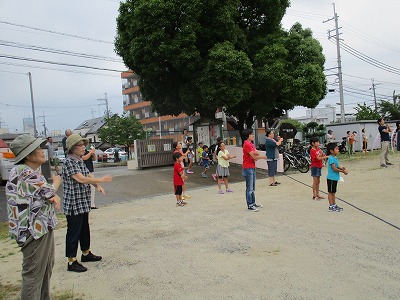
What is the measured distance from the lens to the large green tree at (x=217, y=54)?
590 inches

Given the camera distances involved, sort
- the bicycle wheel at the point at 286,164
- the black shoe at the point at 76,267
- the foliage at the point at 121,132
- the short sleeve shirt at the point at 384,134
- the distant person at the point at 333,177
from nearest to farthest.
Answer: the black shoe at the point at 76,267
the distant person at the point at 333,177
the short sleeve shirt at the point at 384,134
the bicycle wheel at the point at 286,164
the foliage at the point at 121,132

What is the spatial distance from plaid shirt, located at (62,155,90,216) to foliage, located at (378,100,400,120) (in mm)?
47314

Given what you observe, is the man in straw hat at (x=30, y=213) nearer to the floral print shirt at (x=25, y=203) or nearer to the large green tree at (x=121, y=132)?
the floral print shirt at (x=25, y=203)

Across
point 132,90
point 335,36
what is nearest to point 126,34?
point 335,36

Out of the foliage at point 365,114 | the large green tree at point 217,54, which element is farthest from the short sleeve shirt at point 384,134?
the foliage at point 365,114

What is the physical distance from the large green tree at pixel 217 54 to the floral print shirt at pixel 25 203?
12.3 metres

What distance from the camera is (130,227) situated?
6.84 metres

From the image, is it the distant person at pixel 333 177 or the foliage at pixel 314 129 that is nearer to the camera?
the distant person at pixel 333 177

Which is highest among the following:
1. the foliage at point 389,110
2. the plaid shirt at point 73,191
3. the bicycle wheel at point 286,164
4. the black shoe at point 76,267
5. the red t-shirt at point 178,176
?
the foliage at point 389,110

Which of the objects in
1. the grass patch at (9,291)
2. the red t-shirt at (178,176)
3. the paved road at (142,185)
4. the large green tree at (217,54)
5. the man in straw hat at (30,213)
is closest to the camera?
the man in straw hat at (30,213)

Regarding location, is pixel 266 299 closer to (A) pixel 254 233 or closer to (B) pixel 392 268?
(B) pixel 392 268

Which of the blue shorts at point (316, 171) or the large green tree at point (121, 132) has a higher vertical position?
the large green tree at point (121, 132)

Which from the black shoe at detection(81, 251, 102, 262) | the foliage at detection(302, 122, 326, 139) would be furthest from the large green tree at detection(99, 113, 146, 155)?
the black shoe at detection(81, 251, 102, 262)

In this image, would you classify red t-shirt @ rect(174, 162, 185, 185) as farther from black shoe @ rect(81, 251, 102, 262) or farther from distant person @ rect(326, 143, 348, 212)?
black shoe @ rect(81, 251, 102, 262)
